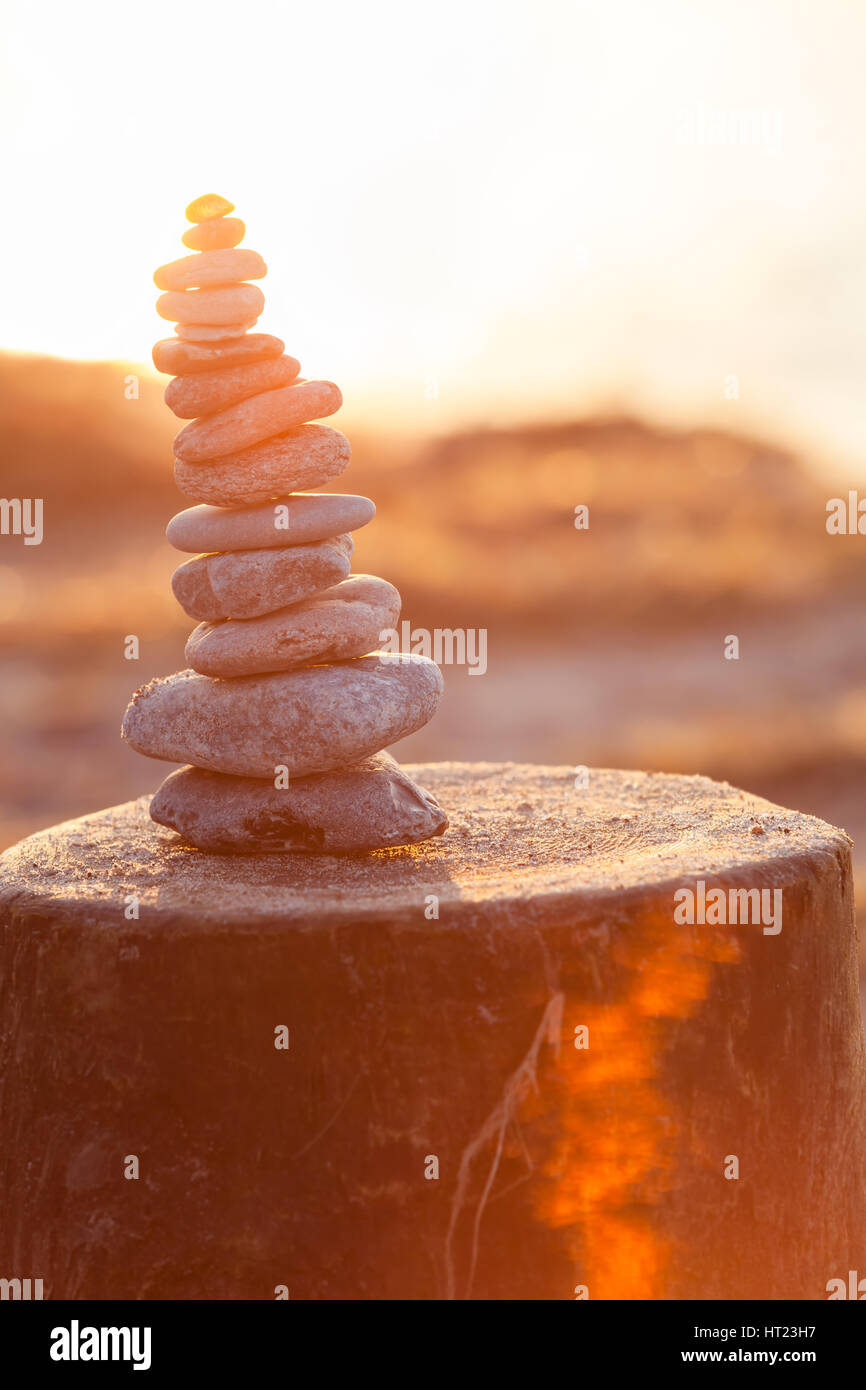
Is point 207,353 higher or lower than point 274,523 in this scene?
higher

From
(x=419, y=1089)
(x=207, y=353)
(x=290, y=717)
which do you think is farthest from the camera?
(x=207, y=353)

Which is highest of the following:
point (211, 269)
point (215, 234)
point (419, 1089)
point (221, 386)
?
point (215, 234)

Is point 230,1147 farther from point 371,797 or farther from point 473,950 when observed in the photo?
point 371,797

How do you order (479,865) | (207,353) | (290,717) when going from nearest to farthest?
(479,865) → (290,717) → (207,353)

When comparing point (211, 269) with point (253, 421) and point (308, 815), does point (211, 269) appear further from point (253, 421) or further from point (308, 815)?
point (308, 815)

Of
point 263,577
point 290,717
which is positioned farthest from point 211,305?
point 290,717

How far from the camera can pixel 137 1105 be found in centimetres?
348

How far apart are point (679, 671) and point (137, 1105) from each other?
38.5 ft

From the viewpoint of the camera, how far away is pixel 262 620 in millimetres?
4410

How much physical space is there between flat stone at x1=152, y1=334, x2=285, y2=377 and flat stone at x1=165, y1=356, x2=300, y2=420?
3 cm

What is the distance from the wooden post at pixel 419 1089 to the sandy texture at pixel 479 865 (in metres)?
0.02

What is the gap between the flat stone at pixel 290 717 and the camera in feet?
13.9

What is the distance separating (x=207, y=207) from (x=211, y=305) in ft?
1.07

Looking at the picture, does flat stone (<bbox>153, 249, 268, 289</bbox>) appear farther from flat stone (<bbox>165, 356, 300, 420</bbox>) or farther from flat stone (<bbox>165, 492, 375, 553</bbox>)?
flat stone (<bbox>165, 492, 375, 553</bbox>)
